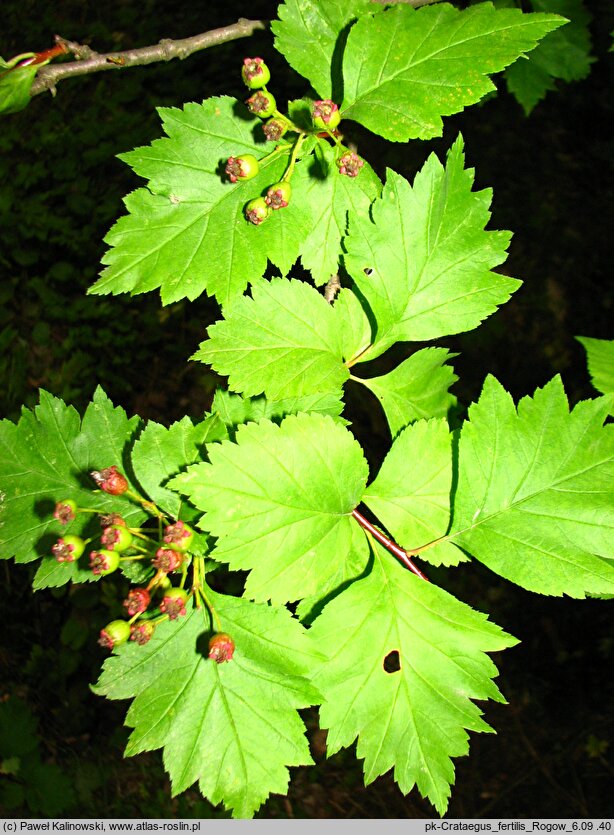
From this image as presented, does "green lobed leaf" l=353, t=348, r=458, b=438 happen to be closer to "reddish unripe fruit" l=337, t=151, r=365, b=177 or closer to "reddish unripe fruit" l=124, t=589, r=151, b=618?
"reddish unripe fruit" l=337, t=151, r=365, b=177

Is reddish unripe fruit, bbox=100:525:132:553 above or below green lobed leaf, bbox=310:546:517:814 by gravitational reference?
above

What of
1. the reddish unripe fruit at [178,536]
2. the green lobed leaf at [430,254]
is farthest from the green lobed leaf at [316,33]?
the reddish unripe fruit at [178,536]

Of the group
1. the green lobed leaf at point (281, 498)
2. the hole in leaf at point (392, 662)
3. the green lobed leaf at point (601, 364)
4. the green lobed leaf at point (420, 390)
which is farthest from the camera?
the hole in leaf at point (392, 662)

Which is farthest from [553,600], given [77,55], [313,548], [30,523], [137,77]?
[137,77]

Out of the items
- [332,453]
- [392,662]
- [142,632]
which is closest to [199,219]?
[332,453]

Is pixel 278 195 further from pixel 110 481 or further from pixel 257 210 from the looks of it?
pixel 110 481

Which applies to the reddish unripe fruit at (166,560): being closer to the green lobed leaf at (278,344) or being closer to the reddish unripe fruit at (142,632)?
the reddish unripe fruit at (142,632)

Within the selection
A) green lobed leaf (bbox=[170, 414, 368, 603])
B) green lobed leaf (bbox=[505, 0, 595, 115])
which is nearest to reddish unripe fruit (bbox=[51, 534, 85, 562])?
green lobed leaf (bbox=[170, 414, 368, 603])
